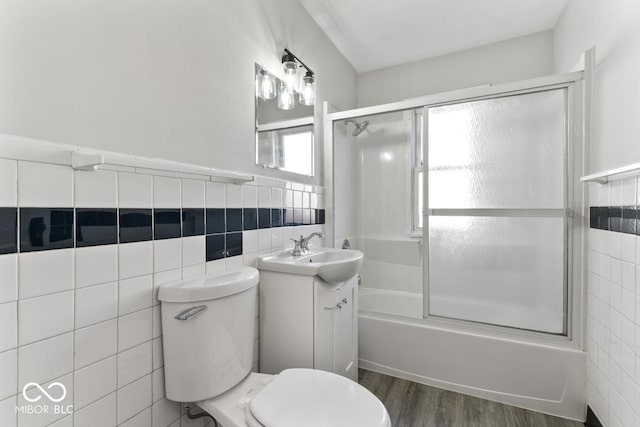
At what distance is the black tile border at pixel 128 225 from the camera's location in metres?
0.70

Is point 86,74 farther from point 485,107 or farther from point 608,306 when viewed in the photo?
point 608,306

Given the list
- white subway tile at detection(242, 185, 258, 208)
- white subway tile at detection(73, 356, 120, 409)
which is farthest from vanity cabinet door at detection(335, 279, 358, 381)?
white subway tile at detection(73, 356, 120, 409)

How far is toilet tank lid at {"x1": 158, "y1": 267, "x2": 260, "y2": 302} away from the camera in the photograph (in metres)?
0.99

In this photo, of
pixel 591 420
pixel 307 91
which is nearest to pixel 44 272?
pixel 307 91

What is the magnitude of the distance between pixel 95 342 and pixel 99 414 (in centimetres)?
22

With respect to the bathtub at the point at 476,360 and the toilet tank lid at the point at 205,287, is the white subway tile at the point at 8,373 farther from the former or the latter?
the bathtub at the point at 476,360

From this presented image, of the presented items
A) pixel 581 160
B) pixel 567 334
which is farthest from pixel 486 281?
pixel 581 160

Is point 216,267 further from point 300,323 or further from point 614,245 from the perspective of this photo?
point 614,245

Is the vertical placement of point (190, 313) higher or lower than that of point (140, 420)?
higher

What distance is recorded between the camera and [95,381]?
2.80 feet

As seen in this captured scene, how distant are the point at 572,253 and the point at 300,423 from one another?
5.56ft

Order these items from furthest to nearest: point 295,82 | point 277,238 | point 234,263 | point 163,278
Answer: point 295,82, point 277,238, point 234,263, point 163,278

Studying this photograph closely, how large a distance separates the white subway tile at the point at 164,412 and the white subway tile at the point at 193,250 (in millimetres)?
497

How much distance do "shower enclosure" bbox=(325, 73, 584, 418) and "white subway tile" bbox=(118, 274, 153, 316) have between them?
58.5 inches
